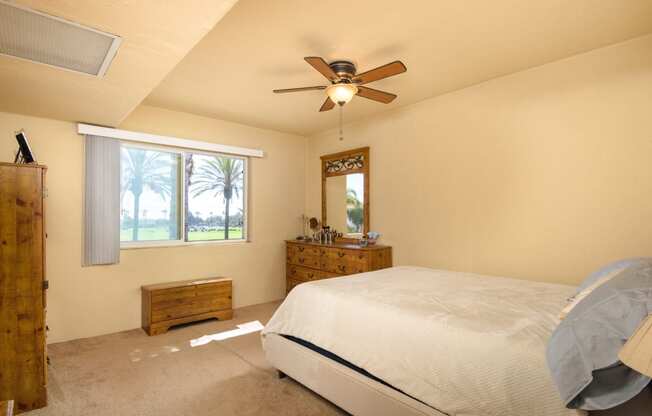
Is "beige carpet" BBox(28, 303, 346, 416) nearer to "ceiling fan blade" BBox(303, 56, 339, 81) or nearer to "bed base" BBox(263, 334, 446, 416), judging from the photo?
"bed base" BBox(263, 334, 446, 416)

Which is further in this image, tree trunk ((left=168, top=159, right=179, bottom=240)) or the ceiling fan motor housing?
tree trunk ((left=168, top=159, right=179, bottom=240))

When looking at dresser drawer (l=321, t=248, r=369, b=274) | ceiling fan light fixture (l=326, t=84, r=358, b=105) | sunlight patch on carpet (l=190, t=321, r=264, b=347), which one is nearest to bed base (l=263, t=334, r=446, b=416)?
sunlight patch on carpet (l=190, t=321, r=264, b=347)

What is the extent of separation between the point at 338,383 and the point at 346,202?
2.99 metres

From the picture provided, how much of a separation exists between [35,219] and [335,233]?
3.33m

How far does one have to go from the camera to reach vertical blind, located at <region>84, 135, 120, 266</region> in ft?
11.6

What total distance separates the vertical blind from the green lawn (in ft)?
0.80

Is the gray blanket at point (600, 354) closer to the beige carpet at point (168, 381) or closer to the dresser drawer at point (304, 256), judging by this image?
the beige carpet at point (168, 381)

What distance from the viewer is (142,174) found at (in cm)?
403

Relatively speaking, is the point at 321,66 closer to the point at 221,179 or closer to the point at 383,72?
the point at 383,72

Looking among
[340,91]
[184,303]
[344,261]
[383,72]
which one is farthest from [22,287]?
[344,261]

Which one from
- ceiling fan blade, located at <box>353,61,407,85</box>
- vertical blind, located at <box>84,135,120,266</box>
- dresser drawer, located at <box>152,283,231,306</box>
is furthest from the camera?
dresser drawer, located at <box>152,283,231,306</box>

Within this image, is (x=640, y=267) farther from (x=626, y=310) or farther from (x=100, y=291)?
(x=100, y=291)

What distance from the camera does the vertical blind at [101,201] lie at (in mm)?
3525

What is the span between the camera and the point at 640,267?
68.9 inches
